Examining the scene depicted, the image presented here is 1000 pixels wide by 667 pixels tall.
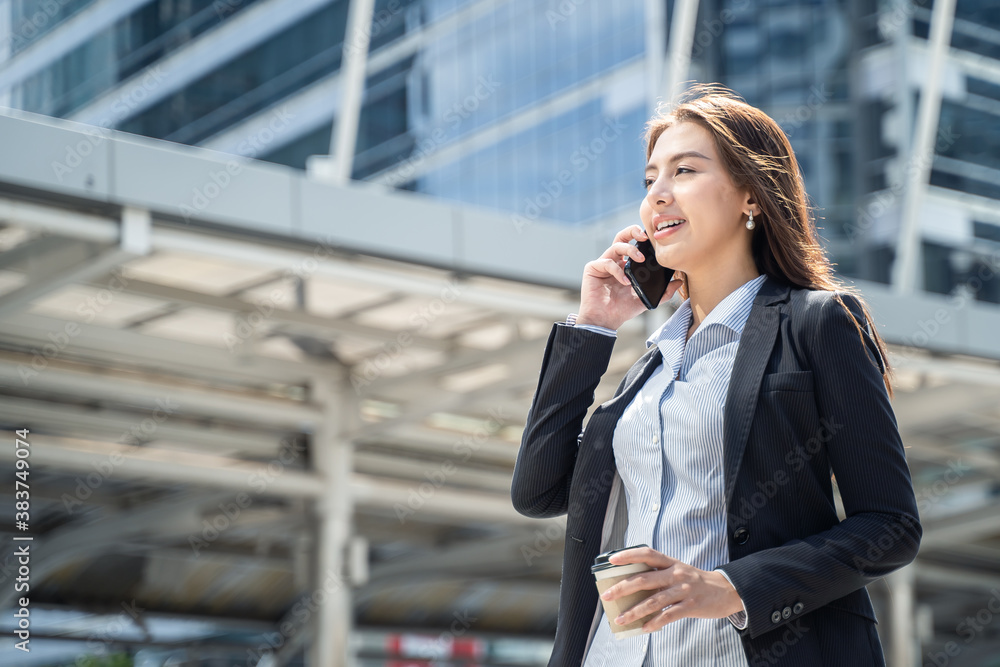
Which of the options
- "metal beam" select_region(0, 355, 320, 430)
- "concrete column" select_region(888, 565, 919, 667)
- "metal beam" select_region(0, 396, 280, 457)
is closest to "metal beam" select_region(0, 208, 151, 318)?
"metal beam" select_region(0, 355, 320, 430)

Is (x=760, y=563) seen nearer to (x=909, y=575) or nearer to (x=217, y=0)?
(x=909, y=575)

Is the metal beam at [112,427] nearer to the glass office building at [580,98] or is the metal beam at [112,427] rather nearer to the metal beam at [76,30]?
the metal beam at [76,30]

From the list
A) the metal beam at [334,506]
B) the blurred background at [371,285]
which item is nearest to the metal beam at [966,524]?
the blurred background at [371,285]

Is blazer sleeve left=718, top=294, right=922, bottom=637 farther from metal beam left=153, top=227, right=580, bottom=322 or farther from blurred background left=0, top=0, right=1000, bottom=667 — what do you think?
metal beam left=153, top=227, right=580, bottom=322

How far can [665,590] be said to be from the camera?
5.65 feet

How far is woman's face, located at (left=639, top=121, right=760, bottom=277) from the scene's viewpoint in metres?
2.11

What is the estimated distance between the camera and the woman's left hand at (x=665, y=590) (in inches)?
67.4

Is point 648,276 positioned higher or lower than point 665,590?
higher

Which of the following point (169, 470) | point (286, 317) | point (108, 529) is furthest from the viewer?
point (108, 529)

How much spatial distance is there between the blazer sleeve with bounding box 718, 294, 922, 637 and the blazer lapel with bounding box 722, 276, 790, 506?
0.08 meters

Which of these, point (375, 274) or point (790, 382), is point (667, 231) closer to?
point (790, 382)

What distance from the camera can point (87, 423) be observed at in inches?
536

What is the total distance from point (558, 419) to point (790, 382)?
49 cm

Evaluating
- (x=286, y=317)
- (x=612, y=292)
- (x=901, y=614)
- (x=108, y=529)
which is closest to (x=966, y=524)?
(x=901, y=614)
